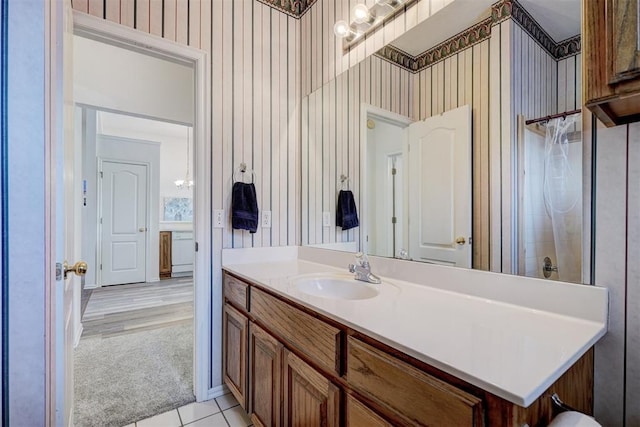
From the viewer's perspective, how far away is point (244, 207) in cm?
196

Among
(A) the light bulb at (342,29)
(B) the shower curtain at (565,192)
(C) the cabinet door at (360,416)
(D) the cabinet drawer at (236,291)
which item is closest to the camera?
(C) the cabinet door at (360,416)

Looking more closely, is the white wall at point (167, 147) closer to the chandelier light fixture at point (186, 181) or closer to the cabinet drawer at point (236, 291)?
the chandelier light fixture at point (186, 181)

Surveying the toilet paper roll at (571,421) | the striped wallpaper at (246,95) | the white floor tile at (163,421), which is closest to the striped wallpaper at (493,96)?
the toilet paper roll at (571,421)

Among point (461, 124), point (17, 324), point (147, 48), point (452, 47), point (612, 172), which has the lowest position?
point (17, 324)

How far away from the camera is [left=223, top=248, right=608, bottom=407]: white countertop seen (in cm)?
61

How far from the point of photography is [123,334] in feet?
9.46

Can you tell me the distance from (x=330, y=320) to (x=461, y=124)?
0.94 metres

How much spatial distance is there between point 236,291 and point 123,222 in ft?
14.0

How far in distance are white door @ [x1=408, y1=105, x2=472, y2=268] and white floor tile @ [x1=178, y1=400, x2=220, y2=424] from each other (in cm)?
147

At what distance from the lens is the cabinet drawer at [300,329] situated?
977 mm

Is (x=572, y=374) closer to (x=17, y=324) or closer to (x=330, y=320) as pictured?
(x=330, y=320)

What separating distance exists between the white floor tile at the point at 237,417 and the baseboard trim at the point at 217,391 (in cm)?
16

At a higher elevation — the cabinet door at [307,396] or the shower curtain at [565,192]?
the shower curtain at [565,192]

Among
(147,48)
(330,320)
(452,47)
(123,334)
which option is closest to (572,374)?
(330,320)
